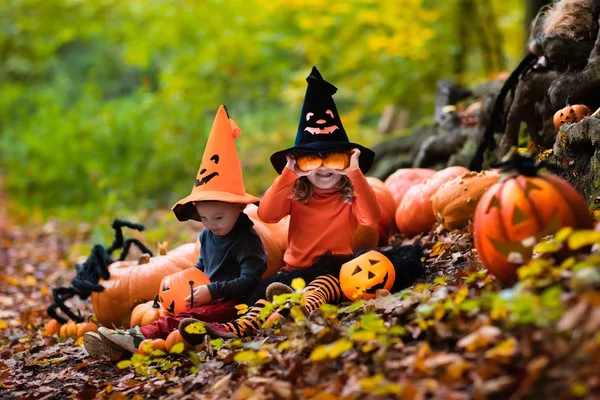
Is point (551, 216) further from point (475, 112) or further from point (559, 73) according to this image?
point (475, 112)

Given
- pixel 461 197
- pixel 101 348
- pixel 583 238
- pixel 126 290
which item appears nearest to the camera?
pixel 583 238

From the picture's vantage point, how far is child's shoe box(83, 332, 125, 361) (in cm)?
386

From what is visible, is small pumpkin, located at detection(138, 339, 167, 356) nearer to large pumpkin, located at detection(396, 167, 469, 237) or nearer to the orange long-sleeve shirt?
the orange long-sleeve shirt

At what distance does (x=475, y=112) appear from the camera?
7020 mm

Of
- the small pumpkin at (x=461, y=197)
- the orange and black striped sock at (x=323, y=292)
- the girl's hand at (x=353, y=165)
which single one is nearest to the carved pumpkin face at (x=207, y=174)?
the girl's hand at (x=353, y=165)

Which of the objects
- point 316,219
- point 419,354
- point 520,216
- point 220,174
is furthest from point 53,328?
point 520,216

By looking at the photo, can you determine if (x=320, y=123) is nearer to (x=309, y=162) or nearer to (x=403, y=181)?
(x=309, y=162)

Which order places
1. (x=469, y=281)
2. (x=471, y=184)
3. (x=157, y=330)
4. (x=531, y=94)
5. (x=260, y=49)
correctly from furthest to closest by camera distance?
(x=260, y=49) < (x=531, y=94) < (x=471, y=184) < (x=157, y=330) < (x=469, y=281)

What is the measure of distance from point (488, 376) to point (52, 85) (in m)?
20.0

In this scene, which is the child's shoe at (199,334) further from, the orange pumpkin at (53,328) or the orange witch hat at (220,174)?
the orange pumpkin at (53,328)

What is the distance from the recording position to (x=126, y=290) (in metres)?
4.87

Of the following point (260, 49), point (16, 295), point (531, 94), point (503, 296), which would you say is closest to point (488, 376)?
point (503, 296)

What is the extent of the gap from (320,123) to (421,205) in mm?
1478

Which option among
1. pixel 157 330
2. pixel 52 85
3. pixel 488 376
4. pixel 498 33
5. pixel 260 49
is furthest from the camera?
pixel 52 85
